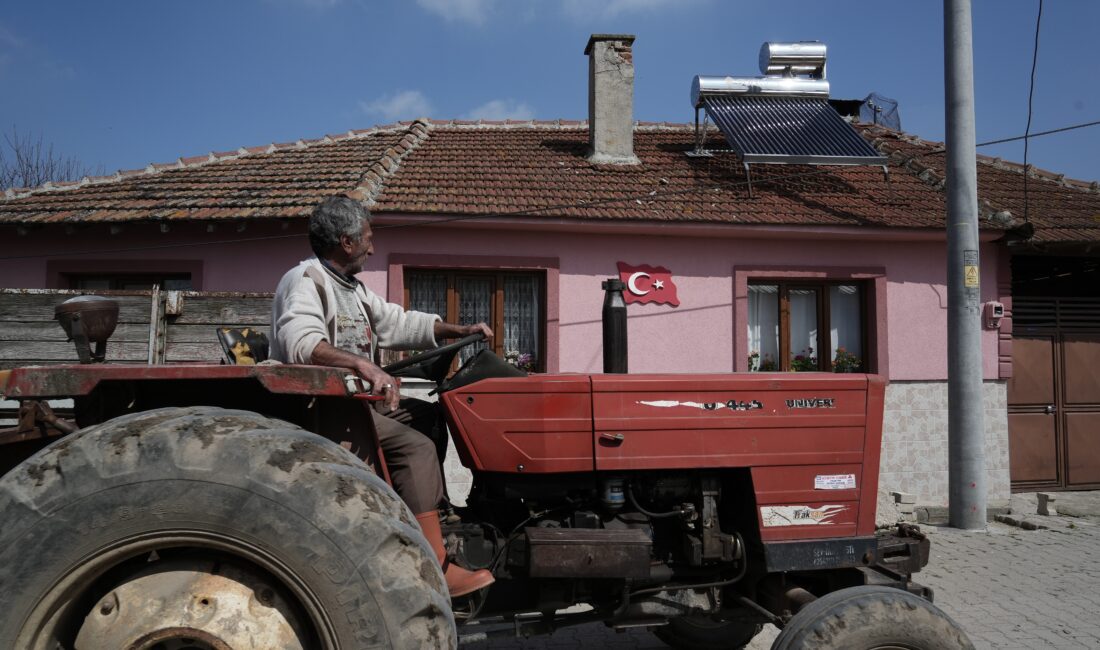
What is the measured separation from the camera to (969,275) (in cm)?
687

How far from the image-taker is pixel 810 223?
26.1 ft

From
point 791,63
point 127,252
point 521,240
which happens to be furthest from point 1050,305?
point 127,252

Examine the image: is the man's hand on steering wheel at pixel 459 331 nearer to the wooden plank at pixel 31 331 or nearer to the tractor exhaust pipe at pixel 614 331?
the tractor exhaust pipe at pixel 614 331

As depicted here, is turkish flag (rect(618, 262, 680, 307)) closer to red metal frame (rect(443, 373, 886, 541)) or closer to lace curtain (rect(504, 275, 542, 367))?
lace curtain (rect(504, 275, 542, 367))

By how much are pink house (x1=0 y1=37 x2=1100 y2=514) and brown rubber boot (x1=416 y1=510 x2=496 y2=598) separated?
530 cm

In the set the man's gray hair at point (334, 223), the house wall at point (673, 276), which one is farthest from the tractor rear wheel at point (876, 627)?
the house wall at point (673, 276)

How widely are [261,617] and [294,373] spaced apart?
68 cm

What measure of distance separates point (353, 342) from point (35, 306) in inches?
166

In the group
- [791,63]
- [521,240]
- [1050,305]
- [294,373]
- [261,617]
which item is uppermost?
[791,63]

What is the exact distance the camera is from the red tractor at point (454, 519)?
1864 mm

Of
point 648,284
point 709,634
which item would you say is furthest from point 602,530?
point 648,284

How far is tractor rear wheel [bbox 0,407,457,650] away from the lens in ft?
5.97

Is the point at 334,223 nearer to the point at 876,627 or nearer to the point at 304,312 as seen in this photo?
the point at 304,312

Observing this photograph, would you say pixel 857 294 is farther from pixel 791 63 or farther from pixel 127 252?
pixel 127 252
